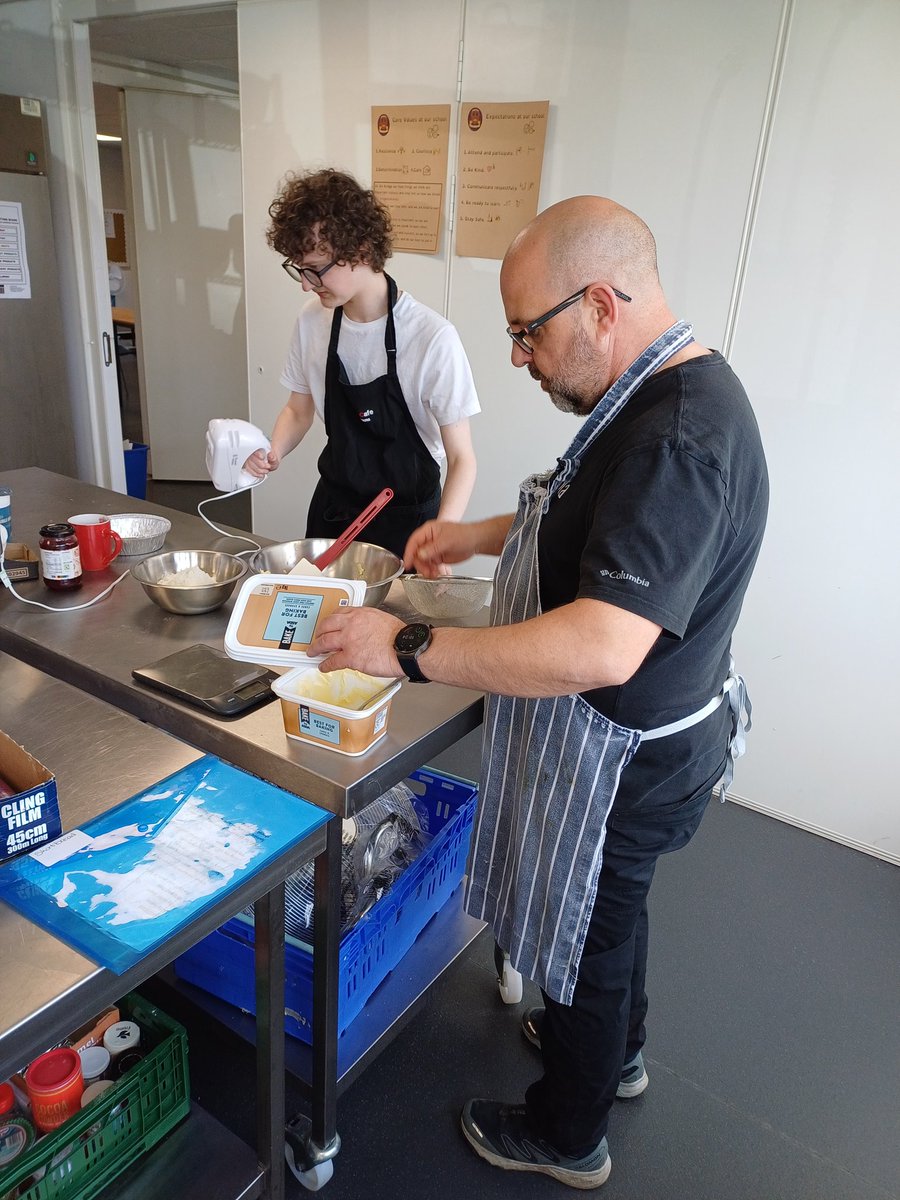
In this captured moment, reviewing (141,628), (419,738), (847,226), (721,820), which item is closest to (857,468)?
(847,226)

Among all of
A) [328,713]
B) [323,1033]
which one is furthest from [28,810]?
[323,1033]

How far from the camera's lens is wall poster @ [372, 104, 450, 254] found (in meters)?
2.83

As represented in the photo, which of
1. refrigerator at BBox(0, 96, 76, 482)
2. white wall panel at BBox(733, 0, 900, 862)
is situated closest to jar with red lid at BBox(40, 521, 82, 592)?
white wall panel at BBox(733, 0, 900, 862)

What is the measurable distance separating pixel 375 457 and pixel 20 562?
3.02 ft

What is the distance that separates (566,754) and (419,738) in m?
0.24

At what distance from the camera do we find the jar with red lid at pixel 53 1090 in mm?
1229

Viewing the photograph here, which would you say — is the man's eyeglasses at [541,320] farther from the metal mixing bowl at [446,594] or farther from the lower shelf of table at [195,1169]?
the lower shelf of table at [195,1169]

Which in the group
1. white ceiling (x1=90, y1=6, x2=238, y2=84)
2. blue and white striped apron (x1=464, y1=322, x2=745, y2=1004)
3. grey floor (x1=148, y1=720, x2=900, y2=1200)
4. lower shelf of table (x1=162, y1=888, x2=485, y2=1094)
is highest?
white ceiling (x1=90, y1=6, x2=238, y2=84)

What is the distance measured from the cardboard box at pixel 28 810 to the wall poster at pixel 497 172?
2341mm

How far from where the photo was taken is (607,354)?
1.16 metres

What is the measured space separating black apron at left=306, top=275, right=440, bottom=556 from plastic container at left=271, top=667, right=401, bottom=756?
40.9 inches

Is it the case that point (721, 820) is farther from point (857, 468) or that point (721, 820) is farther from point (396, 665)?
point (396, 665)

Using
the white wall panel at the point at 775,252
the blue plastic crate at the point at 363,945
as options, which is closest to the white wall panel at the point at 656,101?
the white wall panel at the point at 775,252

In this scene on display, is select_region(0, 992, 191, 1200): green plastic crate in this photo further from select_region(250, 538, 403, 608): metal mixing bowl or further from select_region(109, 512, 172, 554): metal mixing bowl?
select_region(109, 512, 172, 554): metal mixing bowl
